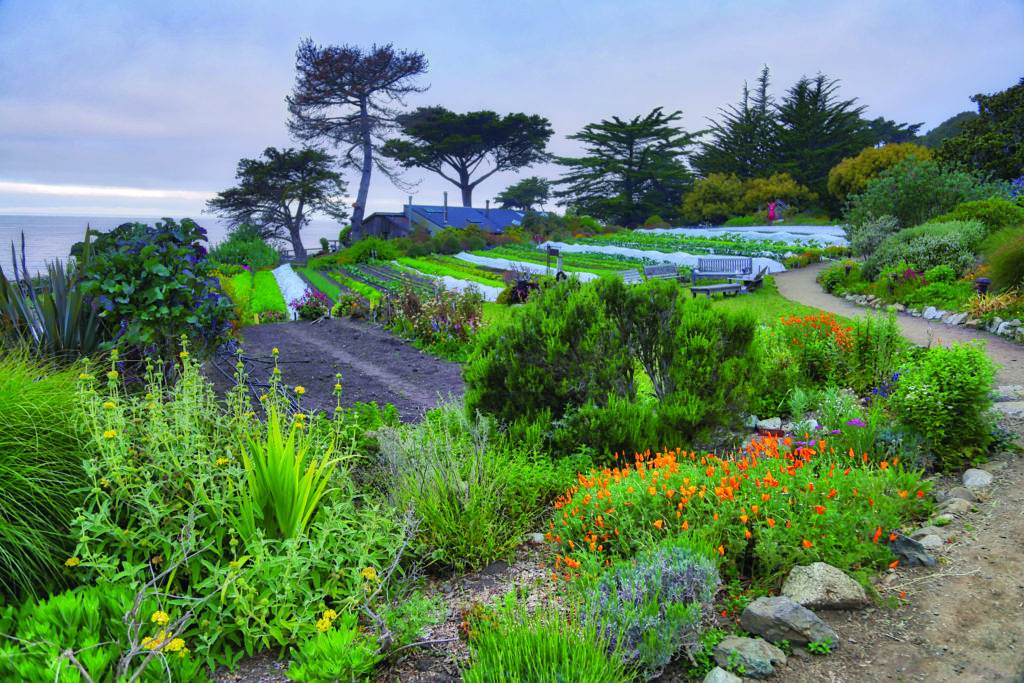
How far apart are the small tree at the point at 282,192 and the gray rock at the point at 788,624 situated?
47204mm

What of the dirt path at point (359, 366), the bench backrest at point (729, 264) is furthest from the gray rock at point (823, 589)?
the bench backrest at point (729, 264)

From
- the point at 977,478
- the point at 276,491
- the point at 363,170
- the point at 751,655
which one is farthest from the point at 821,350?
the point at 363,170

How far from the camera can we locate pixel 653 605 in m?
2.90

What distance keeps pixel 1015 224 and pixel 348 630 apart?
714 inches

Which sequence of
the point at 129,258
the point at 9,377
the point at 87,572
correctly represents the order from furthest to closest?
the point at 129,258 < the point at 9,377 < the point at 87,572

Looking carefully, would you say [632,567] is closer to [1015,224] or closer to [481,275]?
[1015,224]

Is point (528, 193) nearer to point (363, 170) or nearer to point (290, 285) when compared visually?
point (363, 170)

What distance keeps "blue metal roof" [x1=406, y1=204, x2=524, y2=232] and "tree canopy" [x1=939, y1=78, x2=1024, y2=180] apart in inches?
1124

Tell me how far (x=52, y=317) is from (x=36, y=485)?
118 inches

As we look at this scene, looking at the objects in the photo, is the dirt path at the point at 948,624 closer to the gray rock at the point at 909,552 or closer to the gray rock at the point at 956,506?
the gray rock at the point at 909,552

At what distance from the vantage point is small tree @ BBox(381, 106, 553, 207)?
50.9 m

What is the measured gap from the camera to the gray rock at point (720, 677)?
275 cm

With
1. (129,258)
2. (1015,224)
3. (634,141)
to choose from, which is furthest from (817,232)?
(129,258)

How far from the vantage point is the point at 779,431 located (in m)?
6.07
